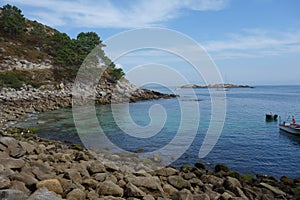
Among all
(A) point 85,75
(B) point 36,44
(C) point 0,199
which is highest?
(B) point 36,44

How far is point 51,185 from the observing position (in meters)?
5.78

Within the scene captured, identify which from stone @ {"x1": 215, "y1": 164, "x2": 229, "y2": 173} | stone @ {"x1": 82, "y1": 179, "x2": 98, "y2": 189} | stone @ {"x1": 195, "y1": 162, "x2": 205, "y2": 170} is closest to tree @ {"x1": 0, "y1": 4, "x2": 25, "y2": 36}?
stone @ {"x1": 195, "y1": 162, "x2": 205, "y2": 170}

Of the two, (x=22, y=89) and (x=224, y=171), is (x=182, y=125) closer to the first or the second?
(x=224, y=171)

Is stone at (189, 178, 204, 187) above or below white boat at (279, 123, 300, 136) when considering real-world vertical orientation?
below

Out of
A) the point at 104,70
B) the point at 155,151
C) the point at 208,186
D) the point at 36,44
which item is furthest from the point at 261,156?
the point at 36,44

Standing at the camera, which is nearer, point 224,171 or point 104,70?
point 224,171

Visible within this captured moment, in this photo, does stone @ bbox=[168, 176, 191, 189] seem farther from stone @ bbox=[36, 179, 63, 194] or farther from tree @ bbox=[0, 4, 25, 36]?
tree @ bbox=[0, 4, 25, 36]

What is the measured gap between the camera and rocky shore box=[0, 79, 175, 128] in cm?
2570

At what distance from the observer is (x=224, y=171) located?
11016mm

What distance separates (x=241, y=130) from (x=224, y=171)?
11.7m

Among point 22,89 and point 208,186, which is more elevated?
point 22,89

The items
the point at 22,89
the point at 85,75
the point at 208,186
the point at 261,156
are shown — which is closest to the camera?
the point at 208,186

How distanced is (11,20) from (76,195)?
54279mm

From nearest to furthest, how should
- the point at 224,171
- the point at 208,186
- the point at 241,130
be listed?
1. the point at 208,186
2. the point at 224,171
3. the point at 241,130
